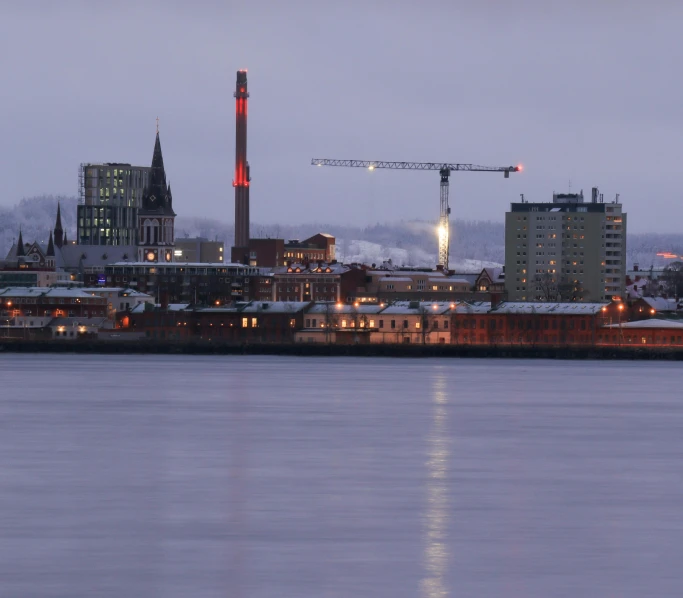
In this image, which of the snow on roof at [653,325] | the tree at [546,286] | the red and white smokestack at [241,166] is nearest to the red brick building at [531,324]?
the snow on roof at [653,325]

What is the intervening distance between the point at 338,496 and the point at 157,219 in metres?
96.2

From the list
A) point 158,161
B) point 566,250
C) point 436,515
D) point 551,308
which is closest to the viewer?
point 436,515

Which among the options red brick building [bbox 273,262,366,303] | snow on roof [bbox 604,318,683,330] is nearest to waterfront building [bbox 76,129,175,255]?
red brick building [bbox 273,262,366,303]

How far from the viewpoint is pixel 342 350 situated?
223 feet

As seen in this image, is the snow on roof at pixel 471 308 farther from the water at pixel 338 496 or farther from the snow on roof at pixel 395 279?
the water at pixel 338 496

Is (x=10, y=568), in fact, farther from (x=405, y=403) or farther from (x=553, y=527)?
(x=405, y=403)

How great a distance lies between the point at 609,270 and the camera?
341ft

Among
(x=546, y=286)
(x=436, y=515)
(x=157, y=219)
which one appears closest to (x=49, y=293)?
(x=157, y=219)

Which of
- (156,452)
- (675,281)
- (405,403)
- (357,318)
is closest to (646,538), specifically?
(156,452)

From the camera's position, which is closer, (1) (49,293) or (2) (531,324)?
(2) (531,324)

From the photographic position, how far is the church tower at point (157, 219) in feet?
363

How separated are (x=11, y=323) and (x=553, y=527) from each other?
2564 inches

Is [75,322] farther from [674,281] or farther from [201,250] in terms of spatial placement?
[674,281]

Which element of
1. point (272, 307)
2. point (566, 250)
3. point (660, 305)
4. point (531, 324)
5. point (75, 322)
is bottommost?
point (75, 322)
